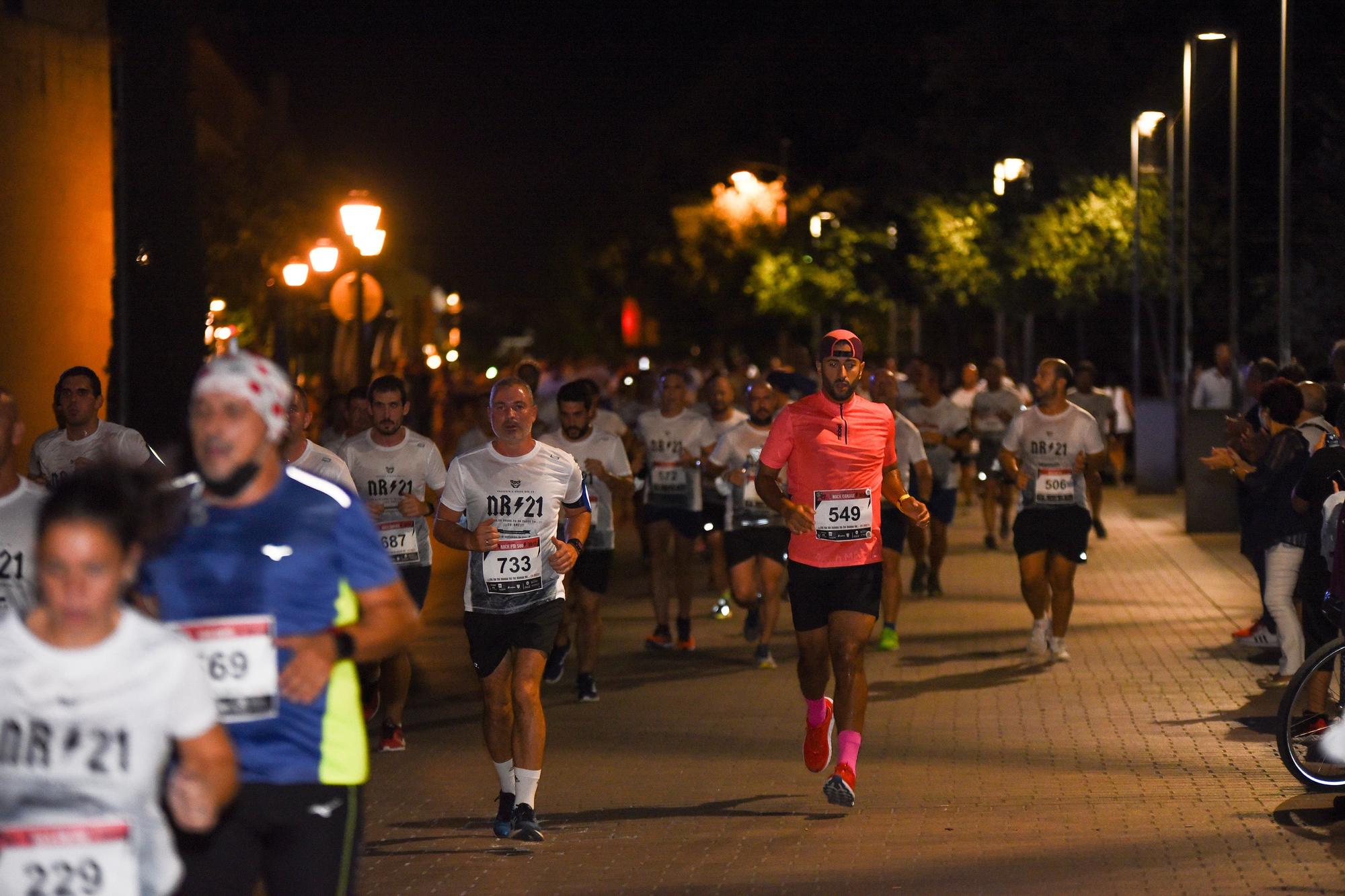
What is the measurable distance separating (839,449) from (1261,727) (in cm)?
329

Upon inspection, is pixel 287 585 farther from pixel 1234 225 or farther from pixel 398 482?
pixel 1234 225

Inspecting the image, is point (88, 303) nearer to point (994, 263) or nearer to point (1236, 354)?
point (1236, 354)

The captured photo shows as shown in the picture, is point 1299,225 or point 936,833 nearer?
point 936,833

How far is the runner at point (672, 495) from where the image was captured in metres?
14.8

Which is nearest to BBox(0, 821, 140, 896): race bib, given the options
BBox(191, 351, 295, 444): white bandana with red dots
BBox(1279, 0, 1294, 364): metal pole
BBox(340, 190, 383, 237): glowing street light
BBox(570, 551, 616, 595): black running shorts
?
BBox(191, 351, 295, 444): white bandana with red dots

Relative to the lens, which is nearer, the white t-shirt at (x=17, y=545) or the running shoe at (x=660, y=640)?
the white t-shirt at (x=17, y=545)

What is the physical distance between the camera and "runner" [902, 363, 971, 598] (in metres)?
17.4

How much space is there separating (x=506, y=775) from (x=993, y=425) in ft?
45.5

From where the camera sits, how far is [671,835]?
832 centimetres

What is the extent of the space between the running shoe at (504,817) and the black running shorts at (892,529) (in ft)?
21.4

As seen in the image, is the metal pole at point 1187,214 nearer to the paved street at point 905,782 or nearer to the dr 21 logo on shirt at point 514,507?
the paved street at point 905,782

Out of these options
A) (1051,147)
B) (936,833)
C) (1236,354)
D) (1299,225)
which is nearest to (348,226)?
(1236,354)

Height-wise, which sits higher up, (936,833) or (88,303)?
(88,303)

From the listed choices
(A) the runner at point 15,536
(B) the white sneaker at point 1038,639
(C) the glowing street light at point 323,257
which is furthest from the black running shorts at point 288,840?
(C) the glowing street light at point 323,257
